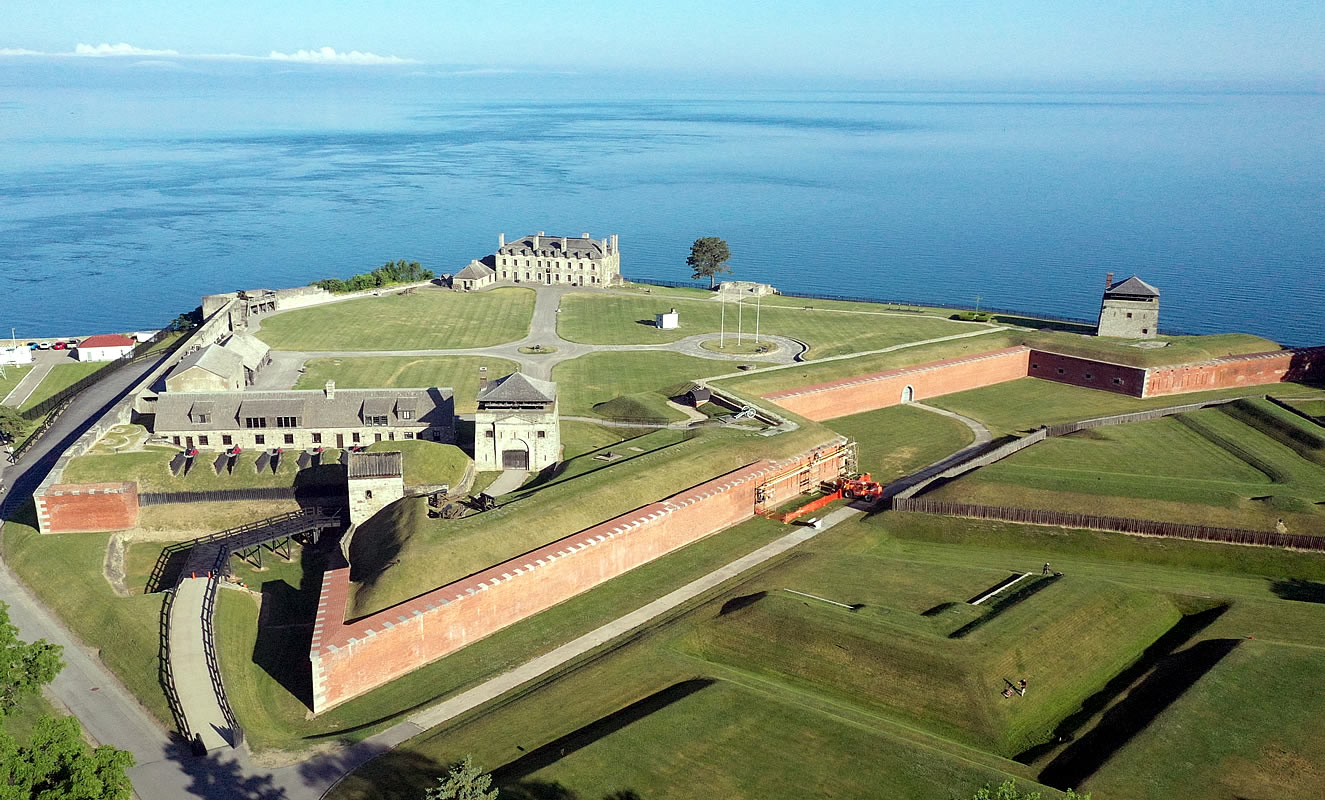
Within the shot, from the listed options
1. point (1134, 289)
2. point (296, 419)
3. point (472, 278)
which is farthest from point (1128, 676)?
point (472, 278)

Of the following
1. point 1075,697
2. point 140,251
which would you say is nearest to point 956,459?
point 1075,697

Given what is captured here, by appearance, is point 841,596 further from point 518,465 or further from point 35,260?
point 35,260

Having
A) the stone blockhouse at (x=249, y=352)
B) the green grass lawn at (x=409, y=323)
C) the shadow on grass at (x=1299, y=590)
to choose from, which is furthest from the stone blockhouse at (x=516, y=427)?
the shadow on grass at (x=1299, y=590)

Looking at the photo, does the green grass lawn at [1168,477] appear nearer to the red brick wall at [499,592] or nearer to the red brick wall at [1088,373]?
the red brick wall at [1088,373]

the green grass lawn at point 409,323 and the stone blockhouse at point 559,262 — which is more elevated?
the stone blockhouse at point 559,262

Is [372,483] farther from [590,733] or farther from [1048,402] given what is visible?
[1048,402]

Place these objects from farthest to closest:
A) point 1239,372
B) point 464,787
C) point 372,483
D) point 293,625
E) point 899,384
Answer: point 1239,372 → point 899,384 → point 372,483 → point 293,625 → point 464,787
